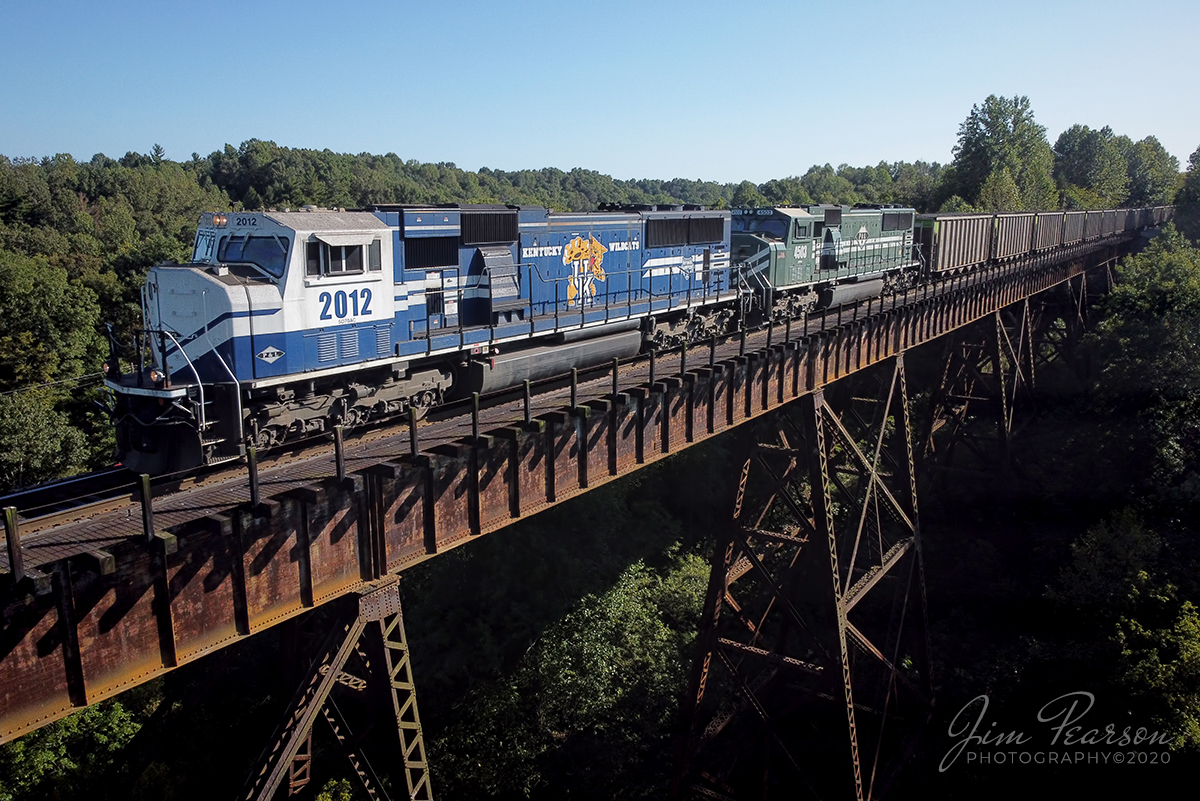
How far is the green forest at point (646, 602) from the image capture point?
1769cm

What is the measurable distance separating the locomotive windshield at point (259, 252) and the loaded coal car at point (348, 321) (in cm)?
3

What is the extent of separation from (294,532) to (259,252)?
18.9ft

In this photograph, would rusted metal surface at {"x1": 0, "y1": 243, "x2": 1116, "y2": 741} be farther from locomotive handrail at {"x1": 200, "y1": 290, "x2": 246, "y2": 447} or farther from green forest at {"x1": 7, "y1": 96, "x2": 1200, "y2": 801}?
green forest at {"x1": 7, "y1": 96, "x2": 1200, "y2": 801}

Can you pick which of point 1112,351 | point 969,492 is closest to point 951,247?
point 1112,351

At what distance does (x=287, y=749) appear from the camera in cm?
714

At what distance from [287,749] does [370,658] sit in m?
1.37

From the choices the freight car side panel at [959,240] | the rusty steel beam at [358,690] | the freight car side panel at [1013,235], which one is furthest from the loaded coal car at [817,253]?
the rusty steel beam at [358,690]

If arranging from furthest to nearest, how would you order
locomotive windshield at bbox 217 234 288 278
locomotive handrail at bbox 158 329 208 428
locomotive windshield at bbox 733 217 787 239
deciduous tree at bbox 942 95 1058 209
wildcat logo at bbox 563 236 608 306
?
1. deciduous tree at bbox 942 95 1058 209
2. locomotive windshield at bbox 733 217 787 239
3. wildcat logo at bbox 563 236 608 306
4. locomotive windshield at bbox 217 234 288 278
5. locomotive handrail at bbox 158 329 208 428

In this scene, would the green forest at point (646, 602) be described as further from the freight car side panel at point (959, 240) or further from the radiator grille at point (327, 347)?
the freight car side panel at point (959, 240)

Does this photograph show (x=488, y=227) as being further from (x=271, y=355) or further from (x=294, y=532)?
(x=294, y=532)

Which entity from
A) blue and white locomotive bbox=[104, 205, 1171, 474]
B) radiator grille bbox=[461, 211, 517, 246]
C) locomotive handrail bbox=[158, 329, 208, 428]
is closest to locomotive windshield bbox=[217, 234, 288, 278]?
blue and white locomotive bbox=[104, 205, 1171, 474]

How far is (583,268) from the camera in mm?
17578

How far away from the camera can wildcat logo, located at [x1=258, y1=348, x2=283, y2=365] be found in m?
11.0

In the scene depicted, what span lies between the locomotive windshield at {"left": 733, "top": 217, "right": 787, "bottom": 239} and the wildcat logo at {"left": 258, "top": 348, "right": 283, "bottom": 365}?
16.3 metres
